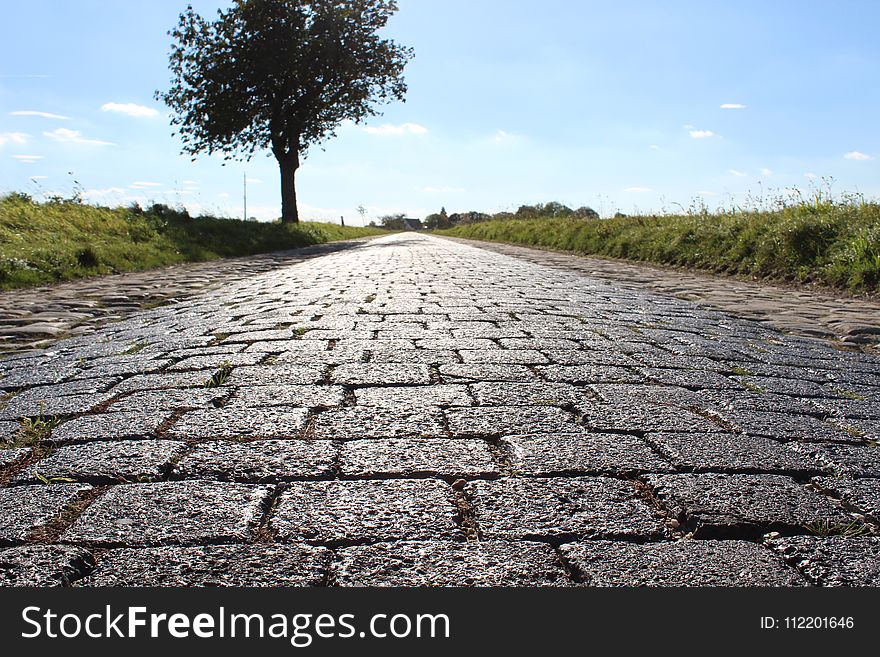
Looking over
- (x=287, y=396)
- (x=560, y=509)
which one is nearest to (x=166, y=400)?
(x=287, y=396)

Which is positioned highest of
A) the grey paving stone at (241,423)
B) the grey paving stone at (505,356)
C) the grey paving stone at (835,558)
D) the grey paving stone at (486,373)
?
the grey paving stone at (505,356)

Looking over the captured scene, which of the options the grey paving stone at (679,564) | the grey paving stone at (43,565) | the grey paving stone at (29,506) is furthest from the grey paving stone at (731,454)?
the grey paving stone at (29,506)

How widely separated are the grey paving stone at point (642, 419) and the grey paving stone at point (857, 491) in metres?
0.56

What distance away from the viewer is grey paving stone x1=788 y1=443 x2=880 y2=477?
2508mm

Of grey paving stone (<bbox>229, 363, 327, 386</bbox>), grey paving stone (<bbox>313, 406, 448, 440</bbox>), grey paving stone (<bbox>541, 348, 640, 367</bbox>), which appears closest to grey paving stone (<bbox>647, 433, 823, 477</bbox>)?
grey paving stone (<bbox>313, 406, 448, 440</bbox>)

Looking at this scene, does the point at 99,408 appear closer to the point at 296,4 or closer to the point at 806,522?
the point at 806,522

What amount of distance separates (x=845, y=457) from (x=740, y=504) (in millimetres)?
748

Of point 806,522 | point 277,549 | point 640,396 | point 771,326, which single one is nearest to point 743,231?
point 771,326

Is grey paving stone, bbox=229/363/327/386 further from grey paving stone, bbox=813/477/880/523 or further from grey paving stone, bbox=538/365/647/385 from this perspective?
grey paving stone, bbox=813/477/880/523

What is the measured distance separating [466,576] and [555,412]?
4.79 ft

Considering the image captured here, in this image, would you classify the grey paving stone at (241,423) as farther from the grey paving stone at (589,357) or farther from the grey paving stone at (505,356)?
the grey paving stone at (589,357)

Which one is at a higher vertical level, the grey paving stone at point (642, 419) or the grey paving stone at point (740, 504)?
the grey paving stone at point (642, 419)

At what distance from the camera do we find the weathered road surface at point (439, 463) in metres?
1.82

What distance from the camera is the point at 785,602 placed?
1663 millimetres
